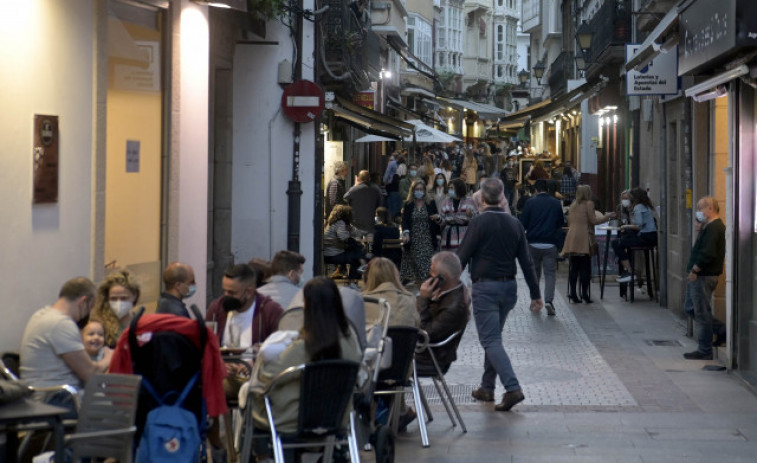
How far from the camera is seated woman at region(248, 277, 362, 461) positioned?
24.5 feet

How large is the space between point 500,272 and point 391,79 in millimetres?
36692

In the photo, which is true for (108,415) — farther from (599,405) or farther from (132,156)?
(599,405)

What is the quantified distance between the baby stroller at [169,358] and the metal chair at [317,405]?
1.14 feet

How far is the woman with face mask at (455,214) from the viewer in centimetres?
2262

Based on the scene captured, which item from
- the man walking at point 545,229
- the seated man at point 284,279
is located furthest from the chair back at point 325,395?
the man walking at point 545,229

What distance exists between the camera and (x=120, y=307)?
28.8 ft

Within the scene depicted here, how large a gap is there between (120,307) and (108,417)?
1.79 meters

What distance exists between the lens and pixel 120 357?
289 inches

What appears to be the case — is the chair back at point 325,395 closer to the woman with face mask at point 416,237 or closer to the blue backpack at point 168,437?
the blue backpack at point 168,437

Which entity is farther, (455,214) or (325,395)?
(455,214)

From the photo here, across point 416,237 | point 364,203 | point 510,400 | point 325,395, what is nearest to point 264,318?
point 325,395

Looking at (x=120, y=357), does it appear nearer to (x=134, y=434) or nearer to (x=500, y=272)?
(x=134, y=434)

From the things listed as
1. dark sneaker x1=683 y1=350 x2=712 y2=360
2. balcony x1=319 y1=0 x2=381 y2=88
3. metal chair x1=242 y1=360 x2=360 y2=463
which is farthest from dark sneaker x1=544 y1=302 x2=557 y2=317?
metal chair x1=242 y1=360 x2=360 y2=463

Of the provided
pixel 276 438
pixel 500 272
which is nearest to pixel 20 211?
pixel 276 438
